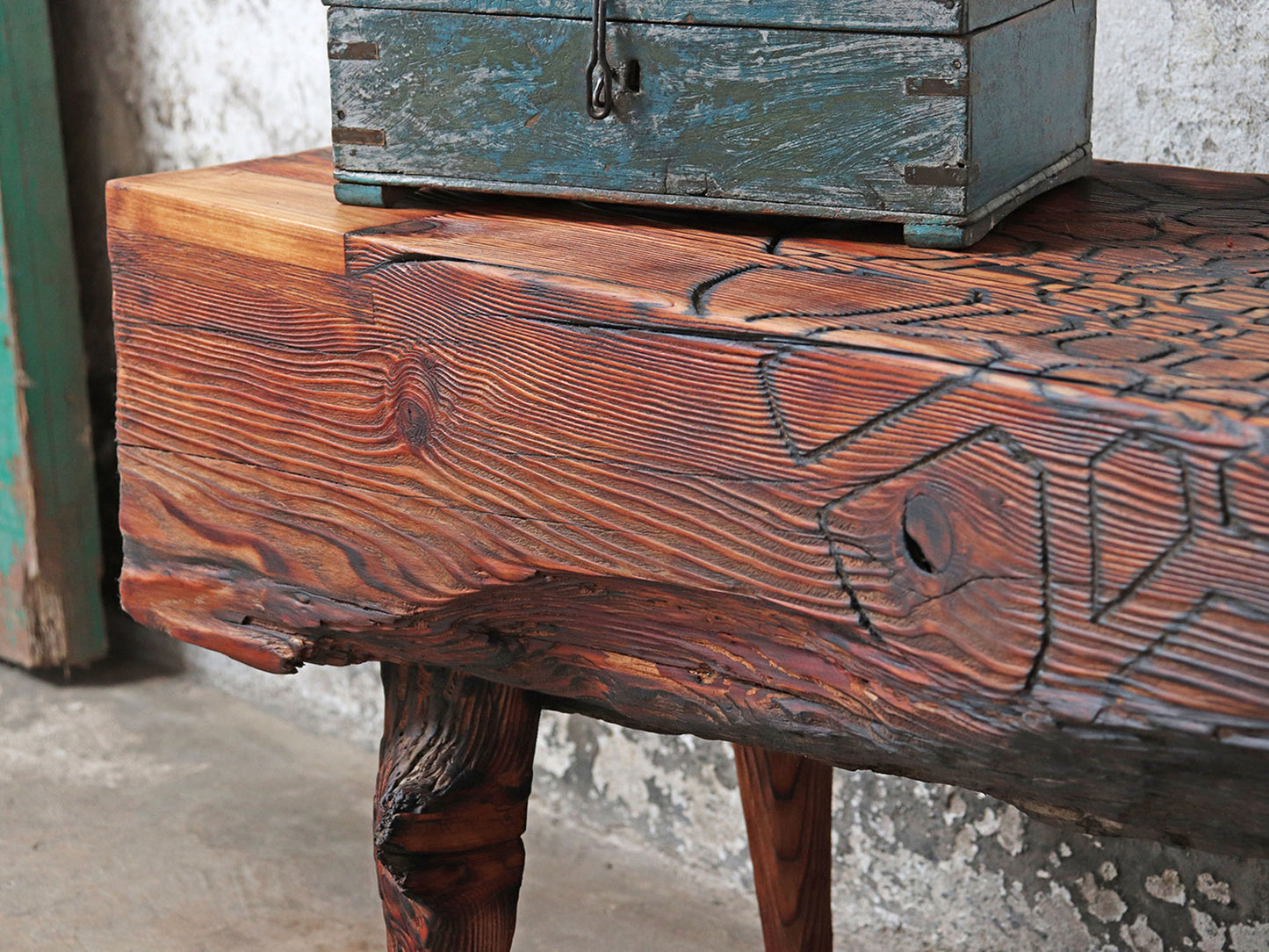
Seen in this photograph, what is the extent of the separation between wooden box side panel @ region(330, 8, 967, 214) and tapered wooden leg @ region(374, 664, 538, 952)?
0.31m

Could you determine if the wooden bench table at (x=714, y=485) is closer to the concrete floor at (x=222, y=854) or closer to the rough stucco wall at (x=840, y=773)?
the rough stucco wall at (x=840, y=773)

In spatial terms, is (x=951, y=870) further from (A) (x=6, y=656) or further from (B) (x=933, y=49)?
(A) (x=6, y=656)

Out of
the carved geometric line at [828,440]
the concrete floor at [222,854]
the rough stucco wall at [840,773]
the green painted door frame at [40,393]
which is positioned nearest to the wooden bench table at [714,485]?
the carved geometric line at [828,440]

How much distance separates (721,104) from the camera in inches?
32.2

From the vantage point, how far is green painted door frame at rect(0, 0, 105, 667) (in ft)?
6.30

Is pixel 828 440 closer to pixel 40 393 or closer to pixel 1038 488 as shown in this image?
pixel 1038 488

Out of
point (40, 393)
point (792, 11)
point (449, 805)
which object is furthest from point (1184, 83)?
point (40, 393)

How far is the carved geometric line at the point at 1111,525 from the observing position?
1.88ft

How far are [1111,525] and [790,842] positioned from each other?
2.07ft

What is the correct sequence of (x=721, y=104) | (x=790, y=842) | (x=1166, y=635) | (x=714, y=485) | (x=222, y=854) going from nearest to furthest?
(x=1166, y=635) < (x=714, y=485) < (x=721, y=104) < (x=790, y=842) < (x=222, y=854)

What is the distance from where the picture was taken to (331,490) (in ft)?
2.72

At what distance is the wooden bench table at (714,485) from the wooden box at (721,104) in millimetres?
27

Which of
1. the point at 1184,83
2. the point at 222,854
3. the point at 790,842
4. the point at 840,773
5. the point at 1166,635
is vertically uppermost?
the point at 1184,83

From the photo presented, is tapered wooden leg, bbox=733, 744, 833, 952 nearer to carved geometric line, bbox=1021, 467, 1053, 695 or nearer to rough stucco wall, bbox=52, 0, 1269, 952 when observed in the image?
rough stucco wall, bbox=52, 0, 1269, 952
